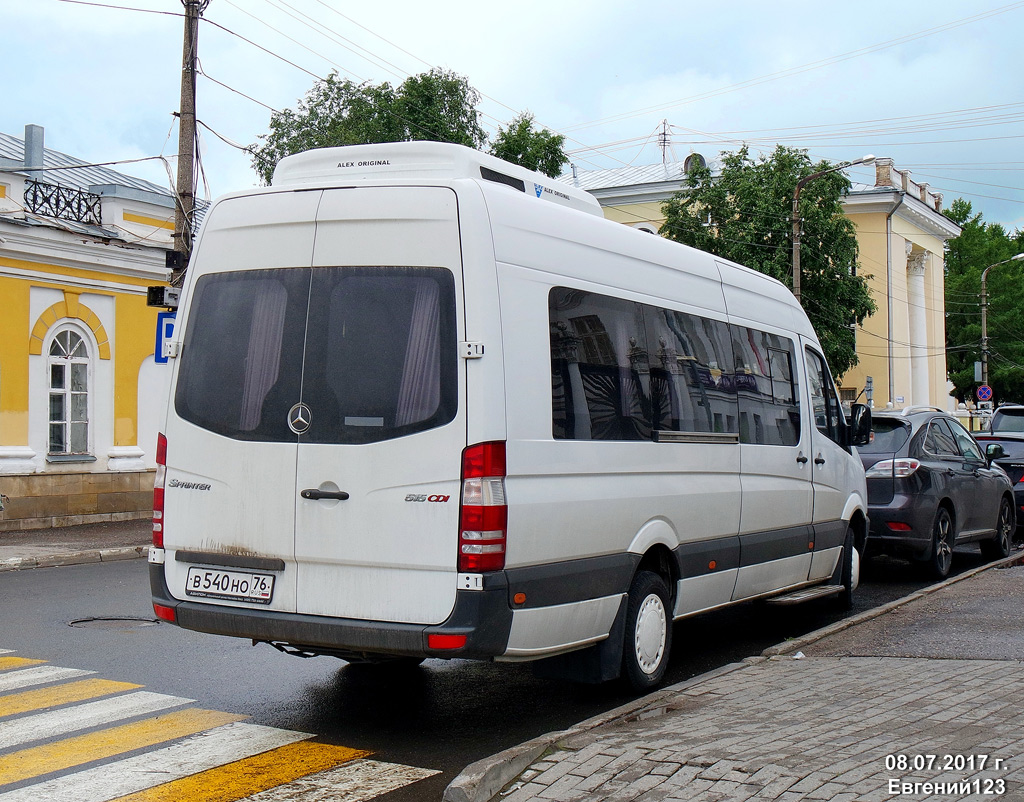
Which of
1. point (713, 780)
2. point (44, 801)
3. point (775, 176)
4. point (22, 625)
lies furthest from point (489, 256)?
point (775, 176)

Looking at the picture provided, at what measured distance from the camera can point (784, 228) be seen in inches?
1407

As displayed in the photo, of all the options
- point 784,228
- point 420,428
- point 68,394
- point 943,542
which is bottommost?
point 943,542

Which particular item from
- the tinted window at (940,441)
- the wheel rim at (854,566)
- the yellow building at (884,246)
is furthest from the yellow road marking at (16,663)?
the yellow building at (884,246)

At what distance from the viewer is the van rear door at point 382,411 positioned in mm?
5035

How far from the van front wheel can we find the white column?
170 feet

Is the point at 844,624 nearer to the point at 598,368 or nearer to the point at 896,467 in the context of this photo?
the point at 598,368

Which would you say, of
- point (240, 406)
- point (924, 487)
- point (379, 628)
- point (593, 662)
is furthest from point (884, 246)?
point (379, 628)

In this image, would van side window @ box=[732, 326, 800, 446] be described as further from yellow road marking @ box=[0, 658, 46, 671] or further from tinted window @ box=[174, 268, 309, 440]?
yellow road marking @ box=[0, 658, 46, 671]

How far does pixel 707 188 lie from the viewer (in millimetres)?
37062

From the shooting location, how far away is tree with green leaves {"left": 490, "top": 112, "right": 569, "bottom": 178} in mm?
36844

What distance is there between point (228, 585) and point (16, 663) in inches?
105

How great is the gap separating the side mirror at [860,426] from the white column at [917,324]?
1888 inches

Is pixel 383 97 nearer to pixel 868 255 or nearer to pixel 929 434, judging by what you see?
pixel 868 255

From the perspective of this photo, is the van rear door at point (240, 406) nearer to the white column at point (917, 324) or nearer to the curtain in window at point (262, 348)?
the curtain in window at point (262, 348)
